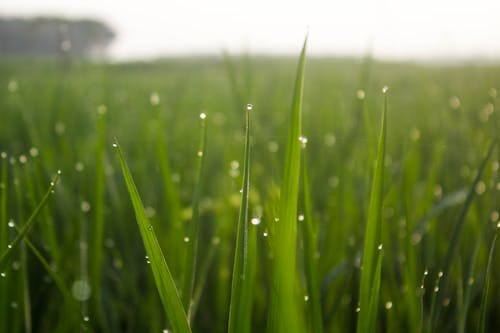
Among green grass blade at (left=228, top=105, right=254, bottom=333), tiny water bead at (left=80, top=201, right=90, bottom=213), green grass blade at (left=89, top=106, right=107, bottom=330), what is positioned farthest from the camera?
tiny water bead at (left=80, top=201, right=90, bottom=213)

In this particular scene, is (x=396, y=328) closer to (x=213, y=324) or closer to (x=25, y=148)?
(x=213, y=324)

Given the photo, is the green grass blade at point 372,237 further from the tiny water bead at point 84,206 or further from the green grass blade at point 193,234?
the tiny water bead at point 84,206

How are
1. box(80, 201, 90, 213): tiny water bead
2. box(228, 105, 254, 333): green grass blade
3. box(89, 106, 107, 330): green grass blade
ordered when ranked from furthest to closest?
box(80, 201, 90, 213): tiny water bead, box(89, 106, 107, 330): green grass blade, box(228, 105, 254, 333): green grass blade

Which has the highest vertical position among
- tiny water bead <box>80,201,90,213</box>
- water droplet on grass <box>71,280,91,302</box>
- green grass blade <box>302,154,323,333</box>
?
green grass blade <box>302,154,323,333</box>

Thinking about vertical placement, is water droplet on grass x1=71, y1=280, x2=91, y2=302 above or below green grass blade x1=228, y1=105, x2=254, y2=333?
below

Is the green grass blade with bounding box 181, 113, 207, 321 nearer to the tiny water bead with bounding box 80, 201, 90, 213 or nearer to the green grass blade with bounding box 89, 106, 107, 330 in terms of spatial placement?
the green grass blade with bounding box 89, 106, 107, 330

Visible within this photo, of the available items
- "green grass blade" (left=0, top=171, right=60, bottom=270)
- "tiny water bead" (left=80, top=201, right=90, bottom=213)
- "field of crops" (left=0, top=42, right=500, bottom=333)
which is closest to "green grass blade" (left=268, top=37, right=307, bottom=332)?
"field of crops" (left=0, top=42, right=500, bottom=333)

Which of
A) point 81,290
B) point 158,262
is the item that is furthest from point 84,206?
point 158,262
